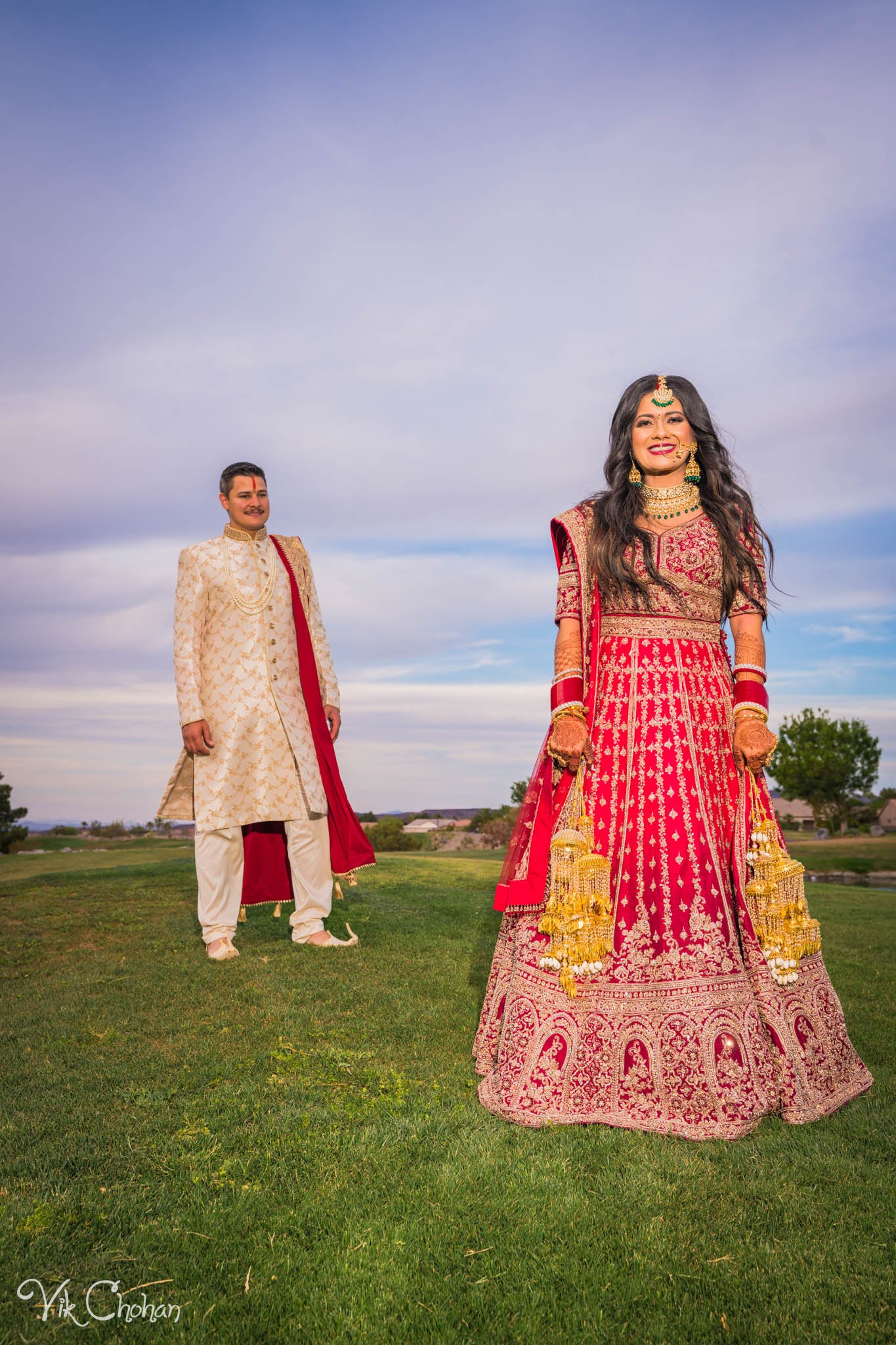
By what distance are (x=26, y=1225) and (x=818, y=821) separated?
204 ft

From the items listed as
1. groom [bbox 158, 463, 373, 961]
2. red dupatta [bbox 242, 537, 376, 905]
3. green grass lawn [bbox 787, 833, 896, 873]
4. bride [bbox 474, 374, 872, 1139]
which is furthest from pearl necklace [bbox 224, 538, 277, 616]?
green grass lawn [bbox 787, 833, 896, 873]

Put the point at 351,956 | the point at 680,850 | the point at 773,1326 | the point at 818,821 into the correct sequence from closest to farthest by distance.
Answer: the point at 773,1326 → the point at 680,850 → the point at 351,956 → the point at 818,821

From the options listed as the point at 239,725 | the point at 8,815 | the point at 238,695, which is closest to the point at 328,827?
the point at 239,725

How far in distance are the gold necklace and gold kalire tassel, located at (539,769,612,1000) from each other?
147 cm

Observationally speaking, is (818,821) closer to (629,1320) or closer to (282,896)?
(282,896)

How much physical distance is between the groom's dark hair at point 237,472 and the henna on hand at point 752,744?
4333 mm

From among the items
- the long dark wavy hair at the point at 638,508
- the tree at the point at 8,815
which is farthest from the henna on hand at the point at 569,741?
the tree at the point at 8,815

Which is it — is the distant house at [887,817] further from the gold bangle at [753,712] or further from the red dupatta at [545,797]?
the red dupatta at [545,797]

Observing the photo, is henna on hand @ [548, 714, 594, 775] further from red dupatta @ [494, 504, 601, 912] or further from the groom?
the groom

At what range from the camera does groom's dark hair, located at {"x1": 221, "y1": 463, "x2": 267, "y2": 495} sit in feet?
21.3

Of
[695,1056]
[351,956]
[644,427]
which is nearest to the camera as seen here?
[695,1056]

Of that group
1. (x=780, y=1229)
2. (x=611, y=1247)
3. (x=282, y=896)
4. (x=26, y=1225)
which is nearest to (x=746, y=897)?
(x=780, y=1229)

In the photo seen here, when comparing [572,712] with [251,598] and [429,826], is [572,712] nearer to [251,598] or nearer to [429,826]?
[251,598]

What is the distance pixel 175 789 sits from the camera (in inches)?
251
